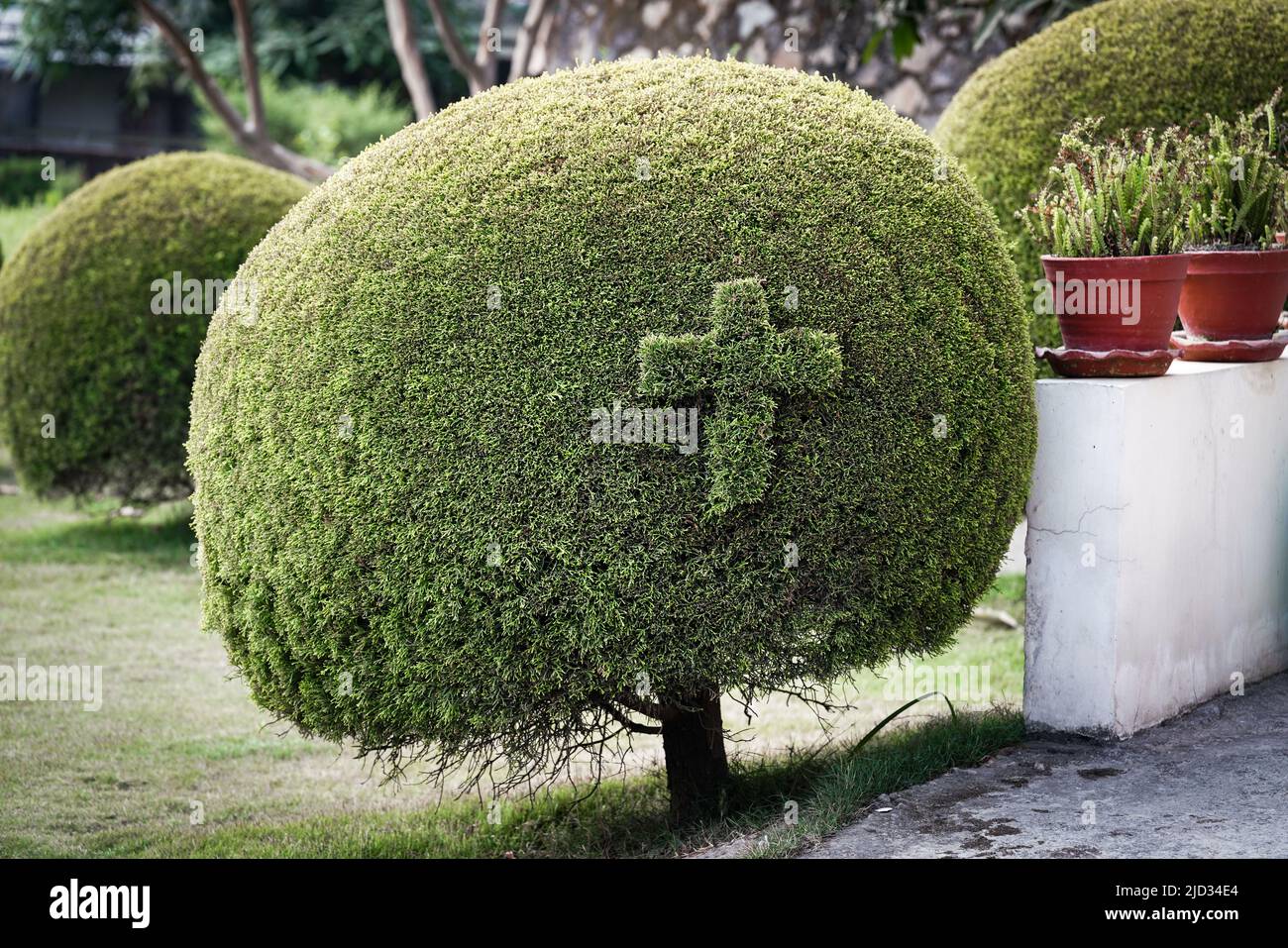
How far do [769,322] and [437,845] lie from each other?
224cm

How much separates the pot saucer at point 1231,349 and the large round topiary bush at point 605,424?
51.2 inches

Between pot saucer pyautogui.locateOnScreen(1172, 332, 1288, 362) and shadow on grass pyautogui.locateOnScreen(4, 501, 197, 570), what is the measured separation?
665 cm

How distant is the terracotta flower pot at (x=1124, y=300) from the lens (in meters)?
4.48

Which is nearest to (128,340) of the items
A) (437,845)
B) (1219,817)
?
(437,845)

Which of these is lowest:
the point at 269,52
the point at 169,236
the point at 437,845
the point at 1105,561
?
the point at 437,845

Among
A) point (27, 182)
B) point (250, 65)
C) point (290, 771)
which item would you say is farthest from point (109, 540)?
point (27, 182)

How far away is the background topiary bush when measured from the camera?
654 cm

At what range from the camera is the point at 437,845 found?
15.2 feet

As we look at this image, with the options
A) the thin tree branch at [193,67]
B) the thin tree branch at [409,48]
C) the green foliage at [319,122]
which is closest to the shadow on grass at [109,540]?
the thin tree branch at [193,67]

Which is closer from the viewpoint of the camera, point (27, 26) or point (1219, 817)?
point (1219, 817)

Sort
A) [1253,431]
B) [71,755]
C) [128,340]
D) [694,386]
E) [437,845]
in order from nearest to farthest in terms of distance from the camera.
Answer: [694,386], [437,845], [1253,431], [71,755], [128,340]

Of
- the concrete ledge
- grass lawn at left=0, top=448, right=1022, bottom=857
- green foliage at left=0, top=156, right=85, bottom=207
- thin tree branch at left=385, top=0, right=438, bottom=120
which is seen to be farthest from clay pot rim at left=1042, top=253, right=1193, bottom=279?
green foliage at left=0, top=156, right=85, bottom=207

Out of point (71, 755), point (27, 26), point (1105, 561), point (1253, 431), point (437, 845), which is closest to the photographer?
point (1105, 561)
